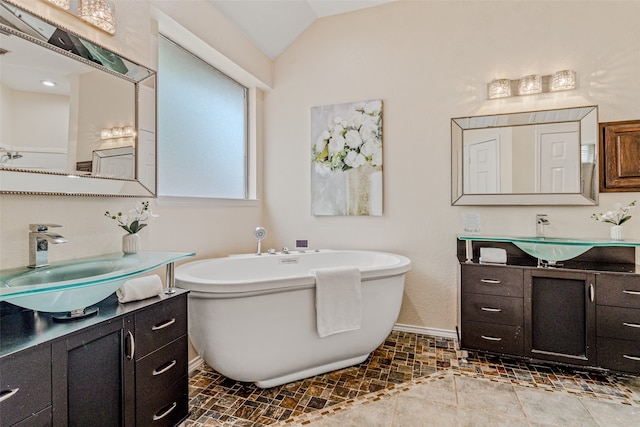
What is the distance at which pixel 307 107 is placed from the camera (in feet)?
10.7

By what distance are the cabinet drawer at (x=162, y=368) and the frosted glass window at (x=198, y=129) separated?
44.5 inches

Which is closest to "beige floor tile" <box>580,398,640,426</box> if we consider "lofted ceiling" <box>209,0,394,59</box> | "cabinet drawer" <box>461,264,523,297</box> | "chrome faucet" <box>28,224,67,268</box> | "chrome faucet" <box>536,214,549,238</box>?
"cabinet drawer" <box>461,264,523,297</box>

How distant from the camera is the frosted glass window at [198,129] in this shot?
7.52ft

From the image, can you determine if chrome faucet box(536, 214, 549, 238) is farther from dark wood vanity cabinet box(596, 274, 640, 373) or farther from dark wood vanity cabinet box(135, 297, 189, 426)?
dark wood vanity cabinet box(135, 297, 189, 426)

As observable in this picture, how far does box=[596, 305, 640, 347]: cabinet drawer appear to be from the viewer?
1965mm

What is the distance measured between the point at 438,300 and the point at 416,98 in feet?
6.00

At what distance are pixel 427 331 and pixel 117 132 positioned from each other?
2778mm

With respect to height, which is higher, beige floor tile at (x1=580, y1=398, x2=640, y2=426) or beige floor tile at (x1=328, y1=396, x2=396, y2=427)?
beige floor tile at (x1=580, y1=398, x2=640, y2=426)

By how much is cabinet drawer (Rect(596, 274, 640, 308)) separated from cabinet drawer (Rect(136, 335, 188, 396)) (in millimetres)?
2515

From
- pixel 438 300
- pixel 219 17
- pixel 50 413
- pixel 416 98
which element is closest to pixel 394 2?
Result: pixel 416 98

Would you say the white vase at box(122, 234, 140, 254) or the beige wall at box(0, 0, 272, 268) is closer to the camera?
the beige wall at box(0, 0, 272, 268)

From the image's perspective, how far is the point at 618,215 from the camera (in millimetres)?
2285

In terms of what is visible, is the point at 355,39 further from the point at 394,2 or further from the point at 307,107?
the point at 307,107

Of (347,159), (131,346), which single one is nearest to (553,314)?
(347,159)
